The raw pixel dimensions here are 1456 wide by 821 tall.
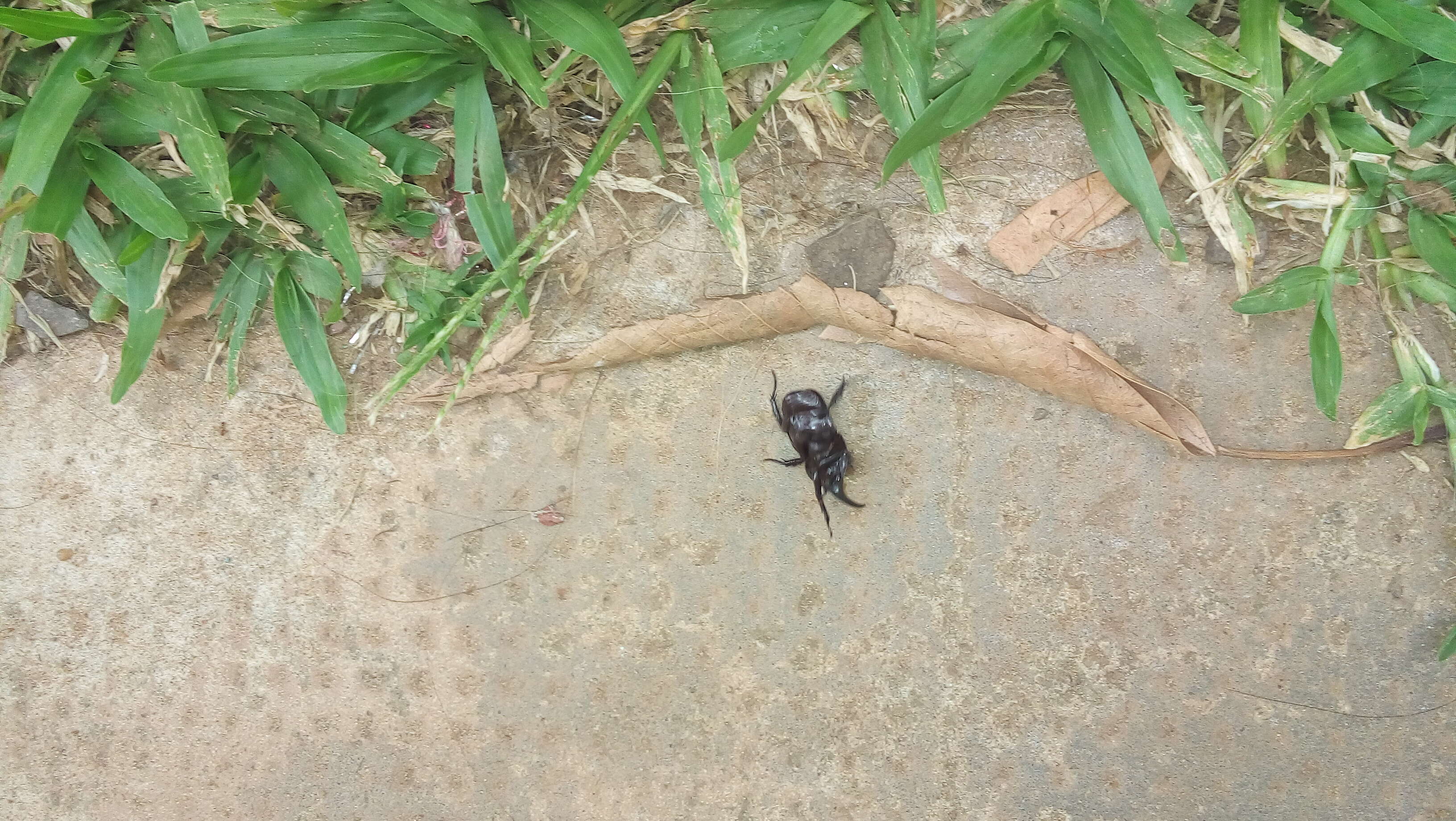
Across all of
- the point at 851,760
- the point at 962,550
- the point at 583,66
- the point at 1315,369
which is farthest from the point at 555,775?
the point at 1315,369

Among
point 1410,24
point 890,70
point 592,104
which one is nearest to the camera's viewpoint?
point 1410,24

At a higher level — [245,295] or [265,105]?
[265,105]

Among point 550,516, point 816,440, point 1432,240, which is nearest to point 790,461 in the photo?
point 816,440

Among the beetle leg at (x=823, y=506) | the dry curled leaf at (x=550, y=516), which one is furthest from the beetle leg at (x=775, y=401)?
the dry curled leaf at (x=550, y=516)

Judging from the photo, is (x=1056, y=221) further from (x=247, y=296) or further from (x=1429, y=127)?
(x=247, y=296)

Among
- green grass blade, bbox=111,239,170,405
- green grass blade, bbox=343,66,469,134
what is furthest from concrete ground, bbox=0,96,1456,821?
green grass blade, bbox=343,66,469,134
